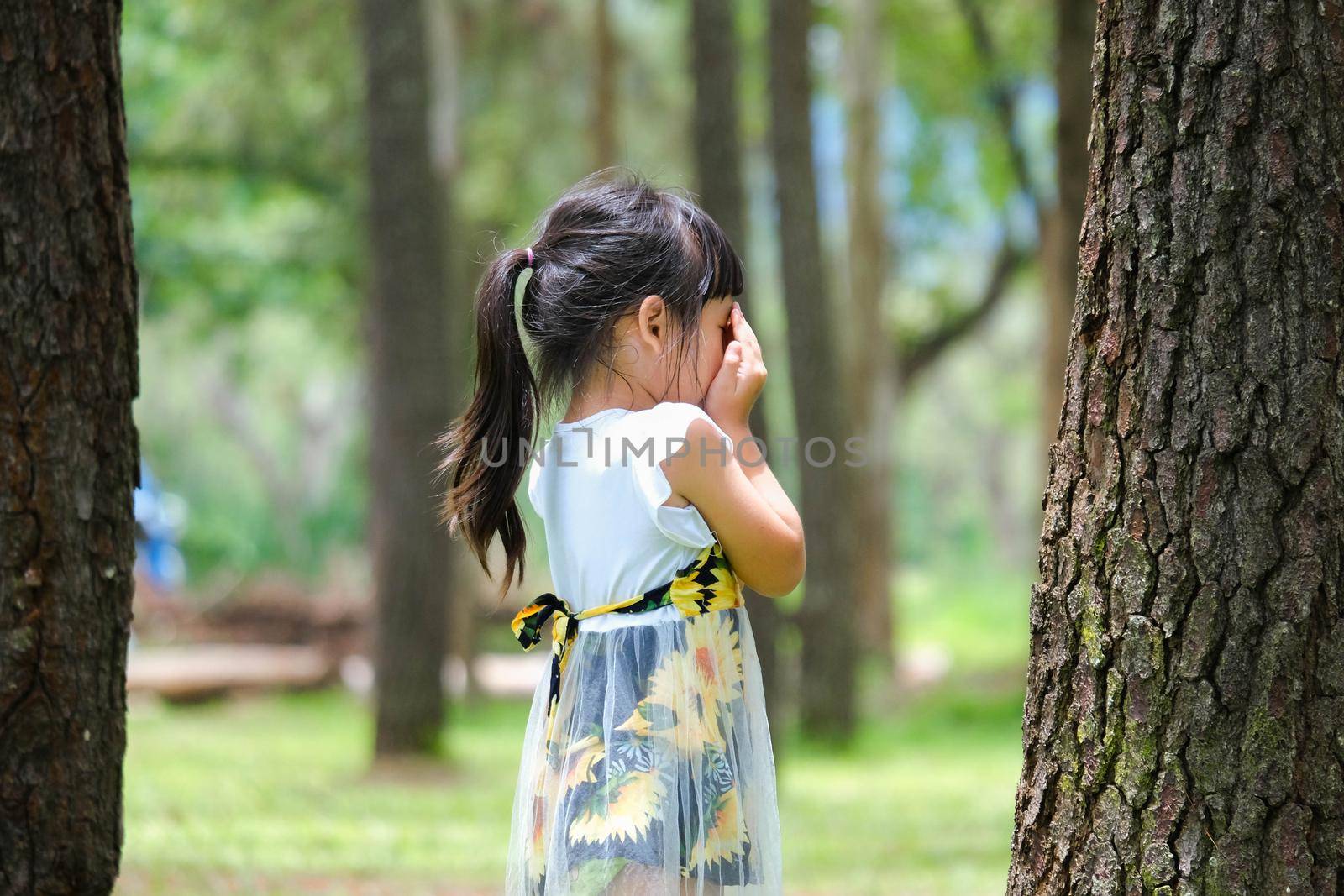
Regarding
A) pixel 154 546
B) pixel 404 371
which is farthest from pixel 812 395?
pixel 154 546

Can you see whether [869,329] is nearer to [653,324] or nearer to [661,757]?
[653,324]

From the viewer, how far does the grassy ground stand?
17.1ft

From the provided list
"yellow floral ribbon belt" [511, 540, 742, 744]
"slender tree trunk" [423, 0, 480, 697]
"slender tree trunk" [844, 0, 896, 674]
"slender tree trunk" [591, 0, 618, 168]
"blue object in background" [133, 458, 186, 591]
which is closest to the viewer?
"yellow floral ribbon belt" [511, 540, 742, 744]

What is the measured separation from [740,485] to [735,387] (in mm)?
217

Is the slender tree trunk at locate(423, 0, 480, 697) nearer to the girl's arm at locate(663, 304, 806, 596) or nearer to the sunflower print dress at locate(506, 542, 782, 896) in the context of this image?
the girl's arm at locate(663, 304, 806, 596)

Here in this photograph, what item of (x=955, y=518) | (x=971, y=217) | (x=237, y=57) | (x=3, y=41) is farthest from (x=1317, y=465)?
(x=955, y=518)

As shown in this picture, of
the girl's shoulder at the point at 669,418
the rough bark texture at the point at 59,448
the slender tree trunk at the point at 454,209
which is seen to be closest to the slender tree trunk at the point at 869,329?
the slender tree trunk at the point at 454,209

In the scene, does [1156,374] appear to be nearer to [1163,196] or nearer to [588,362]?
[1163,196]

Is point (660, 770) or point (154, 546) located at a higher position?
point (660, 770)

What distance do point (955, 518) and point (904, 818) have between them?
49641 millimetres

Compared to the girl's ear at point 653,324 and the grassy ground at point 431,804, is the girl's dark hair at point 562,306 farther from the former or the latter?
the grassy ground at point 431,804

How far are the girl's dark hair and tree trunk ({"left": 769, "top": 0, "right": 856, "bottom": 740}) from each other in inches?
263

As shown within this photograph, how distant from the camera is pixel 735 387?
2398 millimetres

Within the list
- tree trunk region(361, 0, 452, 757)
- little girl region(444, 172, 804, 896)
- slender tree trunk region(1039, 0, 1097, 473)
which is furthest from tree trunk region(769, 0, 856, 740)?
little girl region(444, 172, 804, 896)
